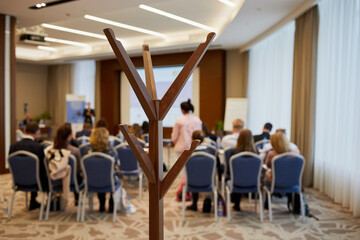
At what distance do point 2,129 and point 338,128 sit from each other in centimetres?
690

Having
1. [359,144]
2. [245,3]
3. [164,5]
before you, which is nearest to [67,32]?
[164,5]

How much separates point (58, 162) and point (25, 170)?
48 cm

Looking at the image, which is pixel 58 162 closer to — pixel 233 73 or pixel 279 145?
pixel 279 145

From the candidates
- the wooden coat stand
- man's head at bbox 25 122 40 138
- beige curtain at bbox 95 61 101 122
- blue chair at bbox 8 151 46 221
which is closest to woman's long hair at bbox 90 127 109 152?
blue chair at bbox 8 151 46 221

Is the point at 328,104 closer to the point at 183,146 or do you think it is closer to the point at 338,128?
the point at 338,128

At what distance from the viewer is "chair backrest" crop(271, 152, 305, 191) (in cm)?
417

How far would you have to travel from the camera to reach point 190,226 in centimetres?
425

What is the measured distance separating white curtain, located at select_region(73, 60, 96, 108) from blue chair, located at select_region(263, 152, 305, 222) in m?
11.8

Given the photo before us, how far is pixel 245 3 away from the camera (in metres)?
6.20

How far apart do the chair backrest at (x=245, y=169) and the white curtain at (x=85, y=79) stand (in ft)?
38.0

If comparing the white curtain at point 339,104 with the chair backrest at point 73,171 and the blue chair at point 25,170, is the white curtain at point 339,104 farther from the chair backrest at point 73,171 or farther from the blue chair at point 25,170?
the blue chair at point 25,170

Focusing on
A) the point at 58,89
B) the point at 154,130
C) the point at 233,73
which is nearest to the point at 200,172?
the point at 154,130

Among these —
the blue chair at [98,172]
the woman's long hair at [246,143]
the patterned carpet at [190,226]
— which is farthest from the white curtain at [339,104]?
the blue chair at [98,172]

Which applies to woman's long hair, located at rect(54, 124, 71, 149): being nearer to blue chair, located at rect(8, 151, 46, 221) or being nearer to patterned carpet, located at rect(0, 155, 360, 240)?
blue chair, located at rect(8, 151, 46, 221)
